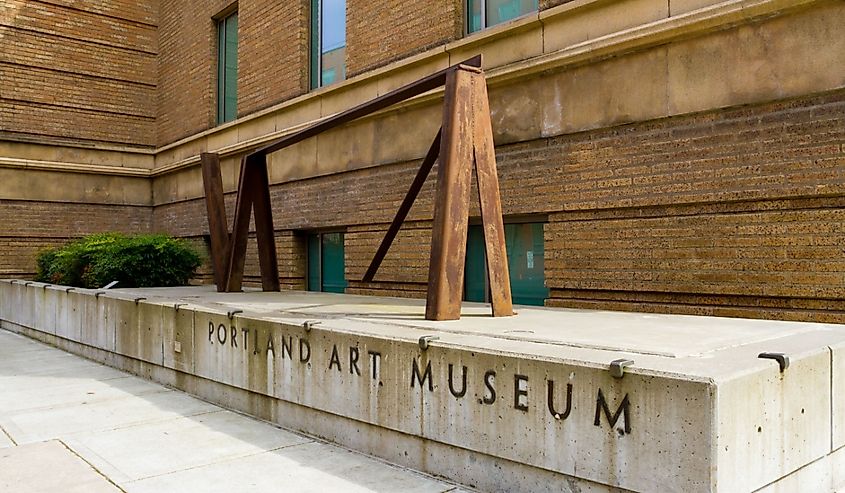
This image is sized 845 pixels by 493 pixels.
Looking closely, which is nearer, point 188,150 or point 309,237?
point 309,237

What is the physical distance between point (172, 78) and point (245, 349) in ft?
39.7

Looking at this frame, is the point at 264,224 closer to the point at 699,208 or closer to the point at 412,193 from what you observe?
the point at 412,193

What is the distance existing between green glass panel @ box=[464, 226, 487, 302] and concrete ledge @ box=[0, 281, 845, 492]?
2284mm

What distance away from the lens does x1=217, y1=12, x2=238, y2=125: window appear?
45.4 ft

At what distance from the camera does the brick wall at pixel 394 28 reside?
8.58 metres

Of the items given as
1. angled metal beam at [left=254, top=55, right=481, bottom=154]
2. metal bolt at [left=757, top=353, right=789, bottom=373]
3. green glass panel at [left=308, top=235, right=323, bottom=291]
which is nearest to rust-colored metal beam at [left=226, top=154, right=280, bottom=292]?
angled metal beam at [left=254, top=55, right=481, bottom=154]

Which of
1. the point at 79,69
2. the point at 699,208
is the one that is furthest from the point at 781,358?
the point at 79,69

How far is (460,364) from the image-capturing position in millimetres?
3824

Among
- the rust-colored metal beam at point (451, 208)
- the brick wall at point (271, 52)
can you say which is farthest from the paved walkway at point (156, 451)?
the brick wall at point (271, 52)

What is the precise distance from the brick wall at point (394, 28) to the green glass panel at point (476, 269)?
8.42 feet

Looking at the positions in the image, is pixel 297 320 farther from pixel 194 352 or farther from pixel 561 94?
pixel 561 94

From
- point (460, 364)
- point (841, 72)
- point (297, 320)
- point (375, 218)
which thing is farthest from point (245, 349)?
point (841, 72)

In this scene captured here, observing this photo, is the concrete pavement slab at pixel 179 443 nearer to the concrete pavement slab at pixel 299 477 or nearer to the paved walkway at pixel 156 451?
the paved walkway at pixel 156 451

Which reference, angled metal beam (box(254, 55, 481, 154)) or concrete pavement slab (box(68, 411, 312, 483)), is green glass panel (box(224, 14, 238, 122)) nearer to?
angled metal beam (box(254, 55, 481, 154))
